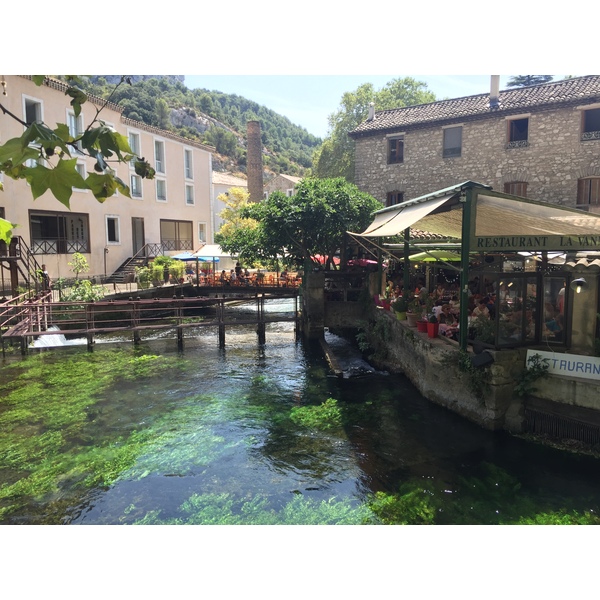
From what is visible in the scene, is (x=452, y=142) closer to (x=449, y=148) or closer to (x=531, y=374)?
(x=449, y=148)

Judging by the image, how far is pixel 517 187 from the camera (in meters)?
21.9

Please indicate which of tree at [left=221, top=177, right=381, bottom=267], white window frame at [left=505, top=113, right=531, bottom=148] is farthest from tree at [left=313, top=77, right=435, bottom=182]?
tree at [left=221, top=177, right=381, bottom=267]

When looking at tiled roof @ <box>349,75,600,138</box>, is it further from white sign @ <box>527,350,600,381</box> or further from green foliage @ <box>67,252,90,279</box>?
white sign @ <box>527,350,600,381</box>

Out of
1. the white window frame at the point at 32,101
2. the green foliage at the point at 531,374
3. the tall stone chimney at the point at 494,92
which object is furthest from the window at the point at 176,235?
the green foliage at the point at 531,374

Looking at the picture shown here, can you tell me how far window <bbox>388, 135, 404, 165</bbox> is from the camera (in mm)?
25062

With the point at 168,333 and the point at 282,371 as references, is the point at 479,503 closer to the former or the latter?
the point at 282,371

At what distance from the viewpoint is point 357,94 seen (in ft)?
124

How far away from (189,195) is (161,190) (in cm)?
291

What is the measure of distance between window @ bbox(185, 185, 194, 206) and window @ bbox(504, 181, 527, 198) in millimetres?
23180

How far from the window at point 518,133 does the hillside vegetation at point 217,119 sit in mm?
46251

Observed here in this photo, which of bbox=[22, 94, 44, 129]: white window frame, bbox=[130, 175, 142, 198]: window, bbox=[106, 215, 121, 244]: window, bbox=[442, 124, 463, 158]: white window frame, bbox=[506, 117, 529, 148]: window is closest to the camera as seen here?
bbox=[506, 117, 529, 148]: window

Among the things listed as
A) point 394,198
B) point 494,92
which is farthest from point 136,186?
point 494,92

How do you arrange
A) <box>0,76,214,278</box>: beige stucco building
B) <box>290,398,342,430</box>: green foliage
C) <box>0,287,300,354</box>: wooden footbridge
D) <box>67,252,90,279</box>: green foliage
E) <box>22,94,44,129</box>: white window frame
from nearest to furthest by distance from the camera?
<box>290,398,342,430</box>: green foliage → <box>0,287,300,354</box>: wooden footbridge → <box>22,94,44,129</box>: white window frame → <box>0,76,214,278</box>: beige stucco building → <box>67,252,90,279</box>: green foliage
